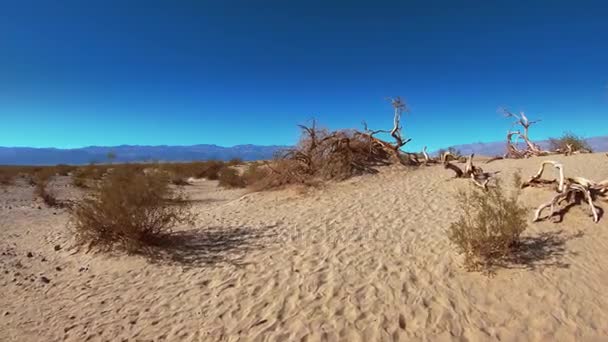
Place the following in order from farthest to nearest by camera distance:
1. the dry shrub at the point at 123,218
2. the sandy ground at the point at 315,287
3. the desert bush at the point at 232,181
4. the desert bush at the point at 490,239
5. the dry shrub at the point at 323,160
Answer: the desert bush at the point at 232,181, the dry shrub at the point at 323,160, the dry shrub at the point at 123,218, the desert bush at the point at 490,239, the sandy ground at the point at 315,287

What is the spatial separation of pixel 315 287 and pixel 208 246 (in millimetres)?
2452

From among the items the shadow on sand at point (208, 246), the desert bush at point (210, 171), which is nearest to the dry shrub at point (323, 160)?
the shadow on sand at point (208, 246)

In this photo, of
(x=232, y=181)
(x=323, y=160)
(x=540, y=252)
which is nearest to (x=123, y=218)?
(x=540, y=252)

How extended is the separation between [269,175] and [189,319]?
8.05 m

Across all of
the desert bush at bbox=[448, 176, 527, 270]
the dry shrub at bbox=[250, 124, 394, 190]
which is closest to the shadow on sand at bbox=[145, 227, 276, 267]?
the desert bush at bbox=[448, 176, 527, 270]

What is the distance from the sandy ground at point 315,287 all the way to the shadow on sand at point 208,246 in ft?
0.12

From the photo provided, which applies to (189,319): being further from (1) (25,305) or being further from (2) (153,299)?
(1) (25,305)

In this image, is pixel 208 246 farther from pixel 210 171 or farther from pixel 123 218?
pixel 210 171

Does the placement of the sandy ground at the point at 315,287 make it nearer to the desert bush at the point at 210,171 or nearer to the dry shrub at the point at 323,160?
the dry shrub at the point at 323,160

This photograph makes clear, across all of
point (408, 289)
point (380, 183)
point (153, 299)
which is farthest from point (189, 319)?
point (380, 183)

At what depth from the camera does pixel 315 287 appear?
466 centimetres

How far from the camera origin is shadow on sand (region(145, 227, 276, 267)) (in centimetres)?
570

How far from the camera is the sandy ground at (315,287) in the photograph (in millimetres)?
3848

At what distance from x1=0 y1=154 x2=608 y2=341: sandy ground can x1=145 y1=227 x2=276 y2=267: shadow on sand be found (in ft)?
0.12
